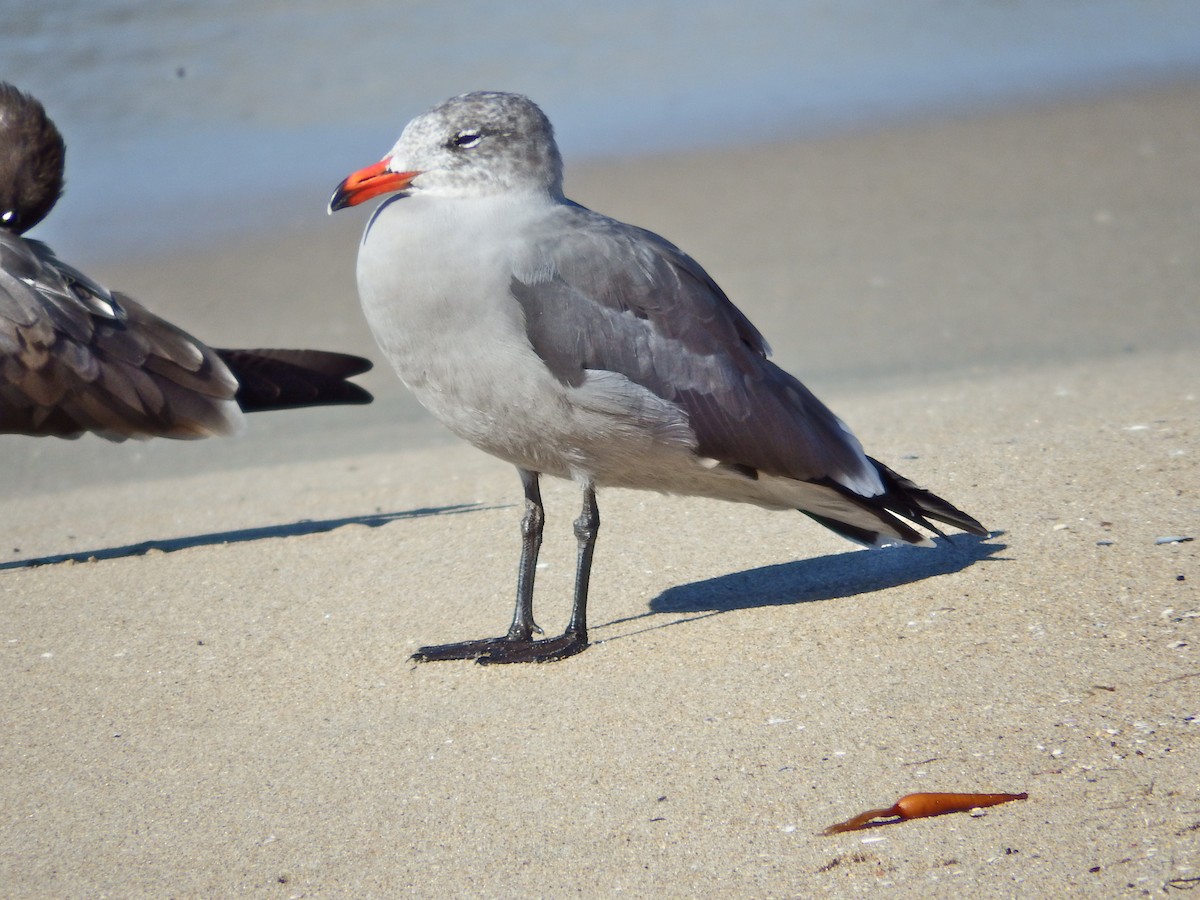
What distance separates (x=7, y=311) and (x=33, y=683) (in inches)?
76.9

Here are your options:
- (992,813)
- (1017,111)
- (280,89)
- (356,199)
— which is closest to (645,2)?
(280,89)

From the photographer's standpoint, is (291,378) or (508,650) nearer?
(508,650)

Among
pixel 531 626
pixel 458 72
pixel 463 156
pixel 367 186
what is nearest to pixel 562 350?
pixel 463 156

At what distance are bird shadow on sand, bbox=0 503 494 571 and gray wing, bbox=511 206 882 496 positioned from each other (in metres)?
1.83

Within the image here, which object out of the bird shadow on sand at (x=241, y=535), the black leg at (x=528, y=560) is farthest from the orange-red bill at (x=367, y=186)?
the bird shadow on sand at (x=241, y=535)

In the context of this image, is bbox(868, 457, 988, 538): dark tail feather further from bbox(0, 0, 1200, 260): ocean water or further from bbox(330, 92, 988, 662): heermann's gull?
bbox(0, 0, 1200, 260): ocean water

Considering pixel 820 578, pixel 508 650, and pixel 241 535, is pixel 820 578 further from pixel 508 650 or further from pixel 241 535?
pixel 241 535

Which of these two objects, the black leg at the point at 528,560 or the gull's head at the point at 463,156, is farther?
the black leg at the point at 528,560

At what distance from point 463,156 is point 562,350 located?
24.6 inches

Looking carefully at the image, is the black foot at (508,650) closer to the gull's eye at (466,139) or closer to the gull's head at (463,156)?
the gull's head at (463,156)

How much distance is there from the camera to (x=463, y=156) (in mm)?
4023

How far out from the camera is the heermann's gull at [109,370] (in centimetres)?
571

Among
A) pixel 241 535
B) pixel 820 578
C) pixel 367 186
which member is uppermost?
pixel 367 186

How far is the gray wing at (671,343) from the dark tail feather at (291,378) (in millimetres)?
2208
